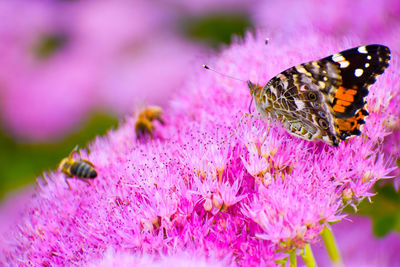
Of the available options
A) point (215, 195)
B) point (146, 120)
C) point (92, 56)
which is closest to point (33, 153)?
point (92, 56)

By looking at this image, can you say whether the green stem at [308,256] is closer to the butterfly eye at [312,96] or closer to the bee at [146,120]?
the butterfly eye at [312,96]

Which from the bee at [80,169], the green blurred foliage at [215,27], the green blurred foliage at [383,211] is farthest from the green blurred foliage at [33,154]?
the green blurred foliage at [383,211]

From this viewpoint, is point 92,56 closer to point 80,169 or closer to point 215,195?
point 80,169

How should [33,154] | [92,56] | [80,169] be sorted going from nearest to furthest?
[80,169] < [33,154] < [92,56]

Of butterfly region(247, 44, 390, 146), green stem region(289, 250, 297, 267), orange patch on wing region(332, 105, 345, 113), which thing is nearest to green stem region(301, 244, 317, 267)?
green stem region(289, 250, 297, 267)

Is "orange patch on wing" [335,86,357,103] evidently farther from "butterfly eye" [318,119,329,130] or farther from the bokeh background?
the bokeh background
